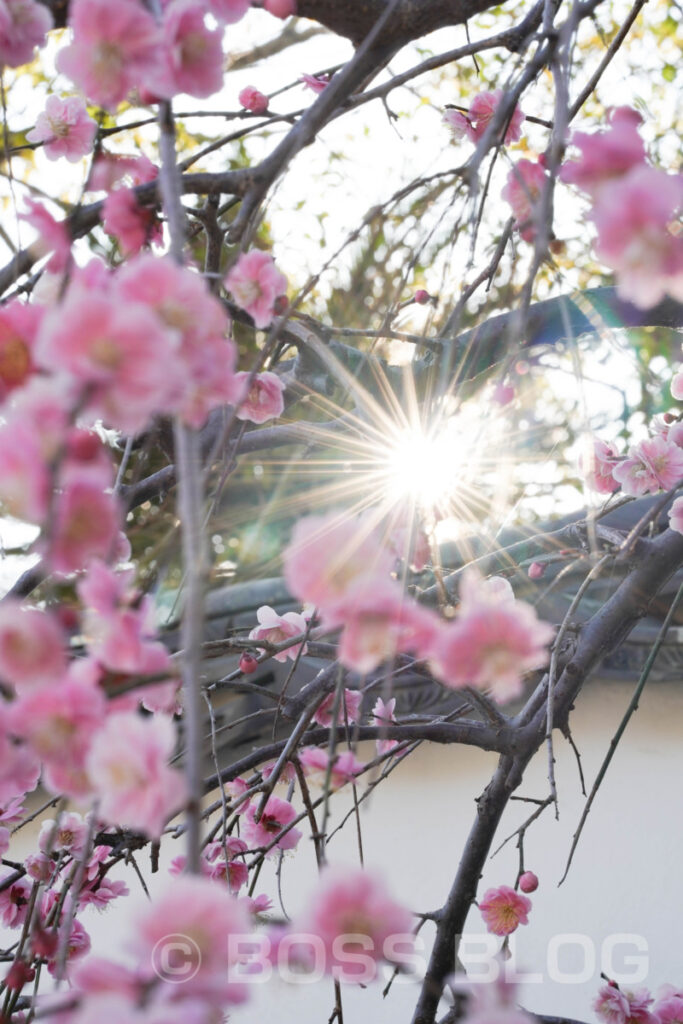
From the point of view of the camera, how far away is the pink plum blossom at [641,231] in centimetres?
51

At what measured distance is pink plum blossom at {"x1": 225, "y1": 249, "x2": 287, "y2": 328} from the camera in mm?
739

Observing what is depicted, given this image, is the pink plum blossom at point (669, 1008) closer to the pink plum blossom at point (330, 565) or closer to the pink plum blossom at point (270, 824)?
the pink plum blossom at point (270, 824)

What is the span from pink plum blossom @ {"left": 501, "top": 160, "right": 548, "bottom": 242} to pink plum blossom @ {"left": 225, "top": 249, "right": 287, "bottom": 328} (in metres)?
0.23

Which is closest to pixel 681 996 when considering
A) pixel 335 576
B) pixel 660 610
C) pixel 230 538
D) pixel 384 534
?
pixel 660 610

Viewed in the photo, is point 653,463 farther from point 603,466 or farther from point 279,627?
point 279,627

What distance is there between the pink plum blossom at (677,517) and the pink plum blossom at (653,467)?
13cm

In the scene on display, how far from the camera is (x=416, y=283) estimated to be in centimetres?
373

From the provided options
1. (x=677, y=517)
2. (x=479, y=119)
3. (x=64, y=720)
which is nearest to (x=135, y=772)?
(x=64, y=720)

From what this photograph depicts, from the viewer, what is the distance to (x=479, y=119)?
1201 millimetres

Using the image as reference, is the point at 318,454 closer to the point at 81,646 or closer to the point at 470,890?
the point at 470,890

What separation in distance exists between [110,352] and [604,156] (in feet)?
1.13

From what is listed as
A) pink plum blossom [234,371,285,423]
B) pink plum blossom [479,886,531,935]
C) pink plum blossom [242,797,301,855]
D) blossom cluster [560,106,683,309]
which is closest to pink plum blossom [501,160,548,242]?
blossom cluster [560,106,683,309]

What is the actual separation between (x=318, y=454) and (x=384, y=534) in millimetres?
672

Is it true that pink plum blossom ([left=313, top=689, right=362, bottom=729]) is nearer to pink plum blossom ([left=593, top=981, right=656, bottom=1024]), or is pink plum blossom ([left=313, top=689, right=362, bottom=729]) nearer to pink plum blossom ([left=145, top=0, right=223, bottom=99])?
pink plum blossom ([left=593, top=981, right=656, bottom=1024])
